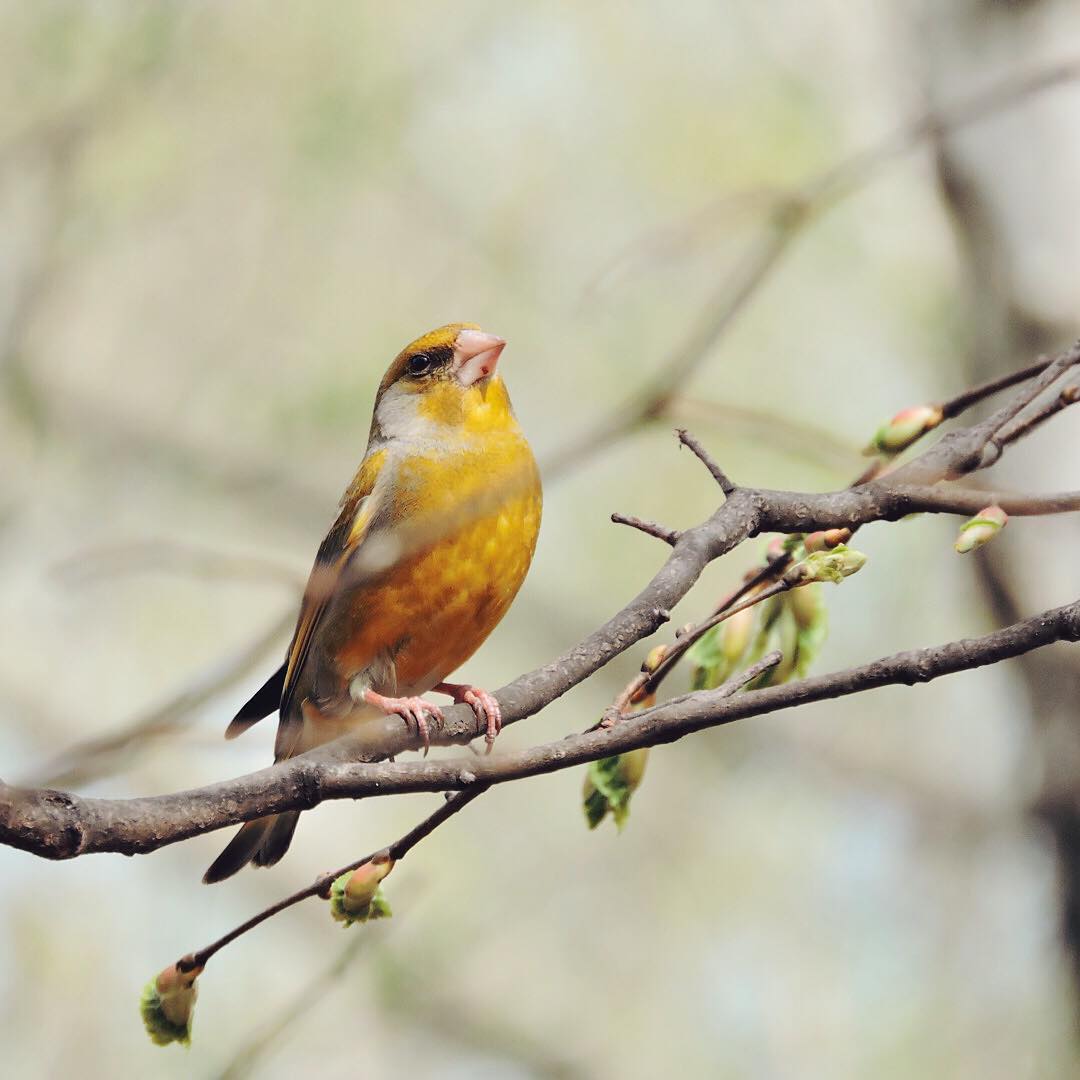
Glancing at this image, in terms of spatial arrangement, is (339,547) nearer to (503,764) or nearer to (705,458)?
(705,458)

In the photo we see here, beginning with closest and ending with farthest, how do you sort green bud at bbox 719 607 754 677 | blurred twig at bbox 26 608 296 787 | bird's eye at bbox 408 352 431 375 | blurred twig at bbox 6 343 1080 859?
1. blurred twig at bbox 26 608 296 787
2. blurred twig at bbox 6 343 1080 859
3. green bud at bbox 719 607 754 677
4. bird's eye at bbox 408 352 431 375

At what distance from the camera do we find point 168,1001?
247 centimetres

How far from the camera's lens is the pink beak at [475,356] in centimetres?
465

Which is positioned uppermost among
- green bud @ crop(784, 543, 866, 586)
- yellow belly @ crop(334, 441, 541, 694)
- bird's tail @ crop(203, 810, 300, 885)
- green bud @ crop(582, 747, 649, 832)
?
yellow belly @ crop(334, 441, 541, 694)

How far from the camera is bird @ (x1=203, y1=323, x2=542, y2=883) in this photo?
13.1 ft

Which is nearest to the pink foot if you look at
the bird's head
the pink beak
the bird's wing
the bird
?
the bird

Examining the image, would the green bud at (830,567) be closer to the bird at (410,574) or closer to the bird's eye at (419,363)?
the bird at (410,574)

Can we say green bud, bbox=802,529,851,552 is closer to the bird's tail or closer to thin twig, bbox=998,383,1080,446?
thin twig, bbox=998,383,1080,446

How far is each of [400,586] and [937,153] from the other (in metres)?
6.48

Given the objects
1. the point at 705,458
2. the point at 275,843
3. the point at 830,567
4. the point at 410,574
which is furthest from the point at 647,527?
the point at 275,843

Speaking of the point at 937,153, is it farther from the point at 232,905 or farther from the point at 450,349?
the point at 232,905

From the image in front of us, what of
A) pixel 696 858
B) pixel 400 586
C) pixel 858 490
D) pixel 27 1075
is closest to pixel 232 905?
pixel 27 1075

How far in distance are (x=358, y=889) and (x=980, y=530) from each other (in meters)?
1.26

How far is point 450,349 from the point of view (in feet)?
15.7
